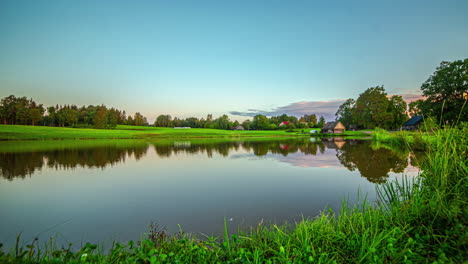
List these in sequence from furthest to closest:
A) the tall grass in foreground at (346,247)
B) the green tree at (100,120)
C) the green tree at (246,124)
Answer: the green tree at (246,124) < the green tree at (100,120) < the tall grass in foreground at (346,247)

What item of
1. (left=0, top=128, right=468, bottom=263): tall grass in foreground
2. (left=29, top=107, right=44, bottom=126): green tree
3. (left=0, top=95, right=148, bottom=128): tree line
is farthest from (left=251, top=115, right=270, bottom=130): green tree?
(left=0, top=128, right=468, bottom=263): tall grass in foreground

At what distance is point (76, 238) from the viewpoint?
4.37 meters

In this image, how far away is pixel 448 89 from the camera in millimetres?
33219

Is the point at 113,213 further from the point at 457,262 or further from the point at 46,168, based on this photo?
the point at 46,168

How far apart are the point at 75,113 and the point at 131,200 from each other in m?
99.7

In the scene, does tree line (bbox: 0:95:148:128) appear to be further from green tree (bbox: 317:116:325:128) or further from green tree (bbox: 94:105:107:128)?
green tree (bbox: 317:116:325:128)

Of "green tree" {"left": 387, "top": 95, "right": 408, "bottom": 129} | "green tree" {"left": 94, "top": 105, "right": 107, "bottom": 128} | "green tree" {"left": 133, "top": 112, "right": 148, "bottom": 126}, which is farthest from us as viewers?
"green tree" {"left": 133, "top": 112, "right": 148, "bottom": 126}

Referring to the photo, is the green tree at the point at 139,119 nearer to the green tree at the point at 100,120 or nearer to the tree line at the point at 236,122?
the tree line at the point at 236,122

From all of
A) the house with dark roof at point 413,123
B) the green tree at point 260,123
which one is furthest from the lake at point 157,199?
the green tree at point 260,123

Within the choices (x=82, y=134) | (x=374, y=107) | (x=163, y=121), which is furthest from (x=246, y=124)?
(x=82, y=134)

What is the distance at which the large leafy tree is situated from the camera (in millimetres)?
31516

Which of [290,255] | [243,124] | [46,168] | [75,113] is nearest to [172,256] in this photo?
[290,255]

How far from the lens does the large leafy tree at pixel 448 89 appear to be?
3152cm

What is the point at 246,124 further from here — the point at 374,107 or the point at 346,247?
the point at 346,247
